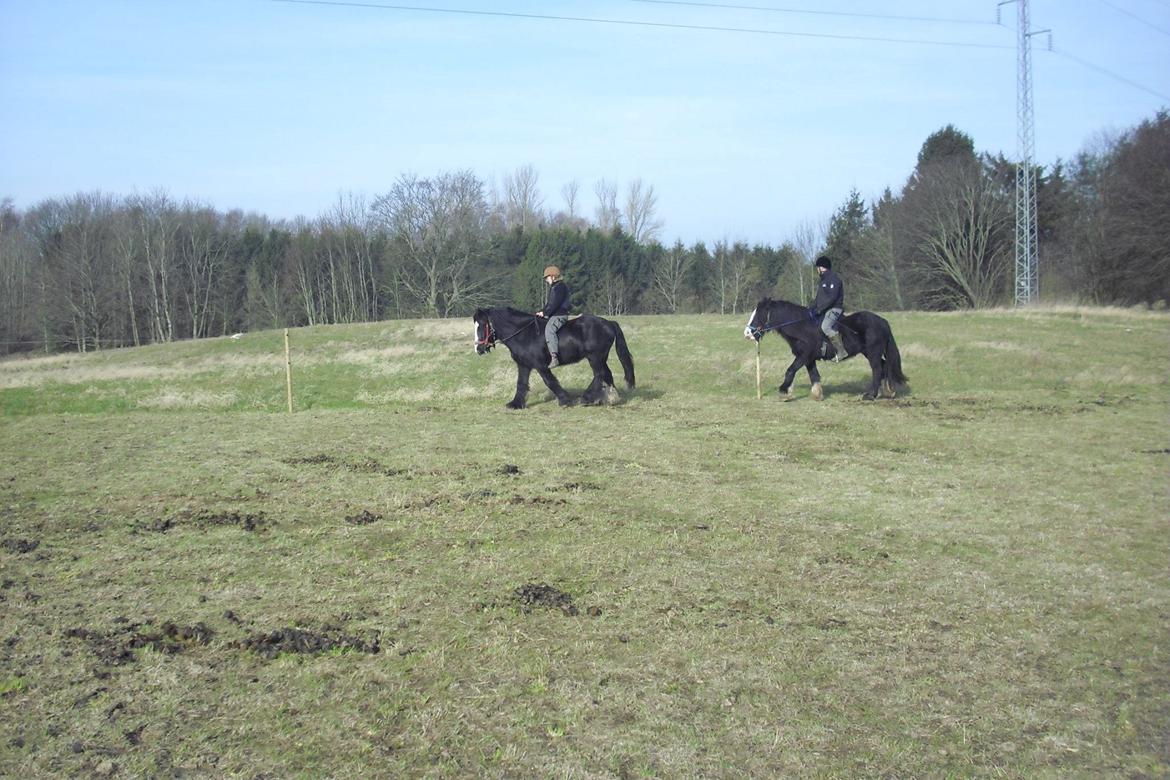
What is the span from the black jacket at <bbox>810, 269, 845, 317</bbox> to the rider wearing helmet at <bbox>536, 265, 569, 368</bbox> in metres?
4.59

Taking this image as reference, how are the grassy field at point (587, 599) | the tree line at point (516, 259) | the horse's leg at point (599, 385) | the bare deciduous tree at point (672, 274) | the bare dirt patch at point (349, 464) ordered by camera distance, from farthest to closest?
1. the bare deciduous tree at point (672, 274)
2. the tree line at point (516, 259)
3. the horse's leg at point (599, 385)
4. the bare dirt patch at point (349, 464)
5. the grassy field at point (587, 599)

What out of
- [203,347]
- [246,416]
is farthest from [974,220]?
[246,416]

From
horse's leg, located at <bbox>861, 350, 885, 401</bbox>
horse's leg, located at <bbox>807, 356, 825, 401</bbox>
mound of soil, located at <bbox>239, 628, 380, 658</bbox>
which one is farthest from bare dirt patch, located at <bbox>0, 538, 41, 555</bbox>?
horse's leg, located at <bbox>861, 350, 885, 401</bbox>

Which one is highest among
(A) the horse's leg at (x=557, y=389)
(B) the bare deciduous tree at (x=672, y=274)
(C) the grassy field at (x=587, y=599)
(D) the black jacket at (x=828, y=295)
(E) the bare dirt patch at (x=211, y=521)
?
(B) the bare deciduous tree at (x=672, y=274)

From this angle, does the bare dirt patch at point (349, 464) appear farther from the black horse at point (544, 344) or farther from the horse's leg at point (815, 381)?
the horse's leg at point (815, 381)

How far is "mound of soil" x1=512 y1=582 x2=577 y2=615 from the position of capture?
6.04 meters

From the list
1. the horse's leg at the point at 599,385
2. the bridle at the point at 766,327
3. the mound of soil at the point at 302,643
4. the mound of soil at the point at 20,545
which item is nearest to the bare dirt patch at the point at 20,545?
the mound of soil at the point at 20,545

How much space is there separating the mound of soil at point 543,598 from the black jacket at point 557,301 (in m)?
9.95

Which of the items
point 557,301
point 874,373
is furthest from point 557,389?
point 874,373

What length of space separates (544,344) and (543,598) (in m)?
10.1

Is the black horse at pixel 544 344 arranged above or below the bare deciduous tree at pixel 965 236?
below

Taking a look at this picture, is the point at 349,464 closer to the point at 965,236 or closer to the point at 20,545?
the point at 20,545

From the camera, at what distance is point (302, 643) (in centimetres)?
536

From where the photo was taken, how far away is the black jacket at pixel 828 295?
1631 cm
